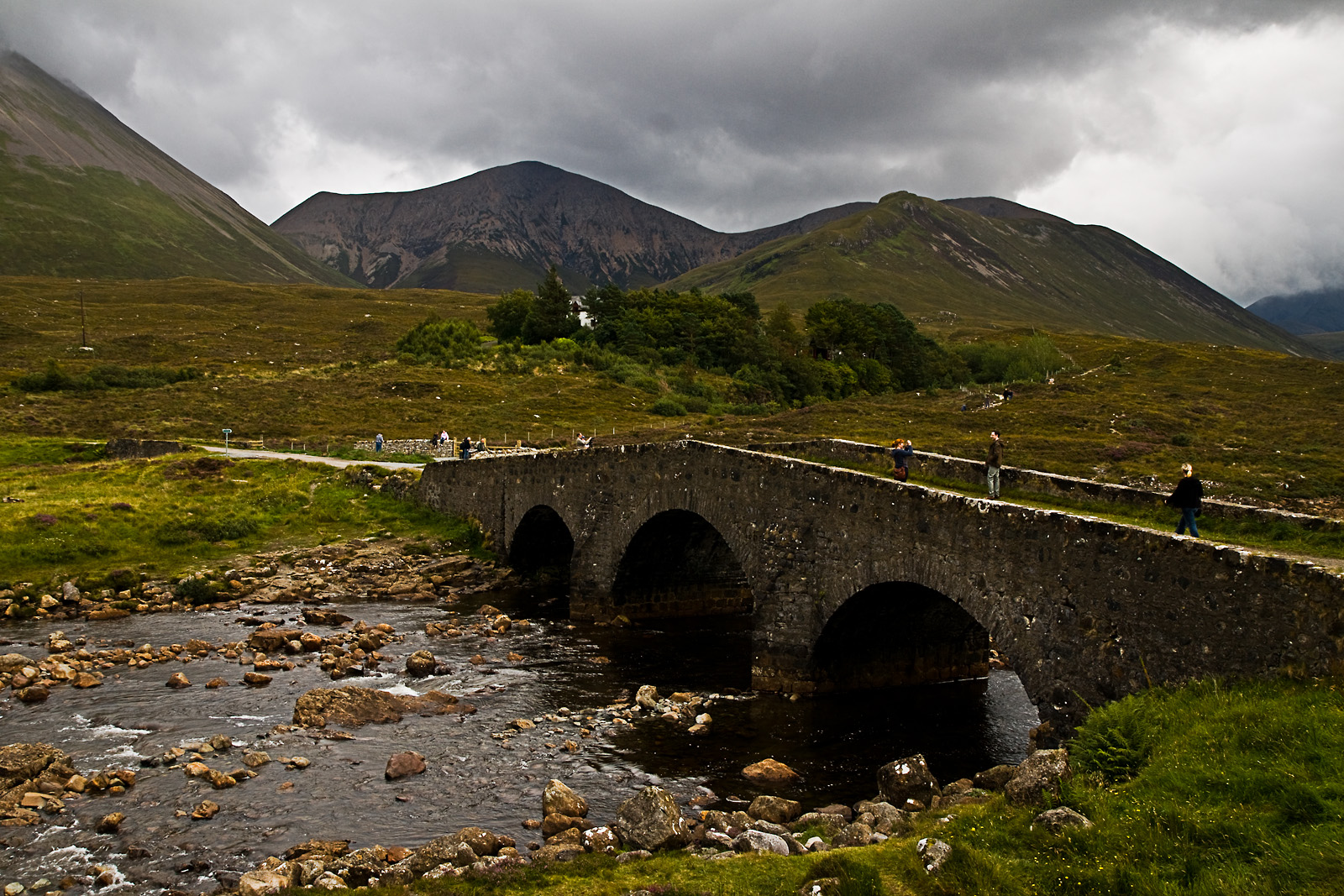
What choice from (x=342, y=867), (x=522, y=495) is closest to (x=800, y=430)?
(x=522, y=495)

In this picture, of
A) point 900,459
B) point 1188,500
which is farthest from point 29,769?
point 1188,500

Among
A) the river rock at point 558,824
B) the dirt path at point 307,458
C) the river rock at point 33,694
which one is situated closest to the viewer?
the river rock at point 558,824

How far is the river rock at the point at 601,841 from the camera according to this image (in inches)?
527

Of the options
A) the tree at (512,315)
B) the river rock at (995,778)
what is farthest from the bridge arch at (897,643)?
the tree at (512,315)

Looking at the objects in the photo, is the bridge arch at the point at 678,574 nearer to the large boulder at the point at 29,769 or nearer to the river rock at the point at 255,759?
the river rock at the point at 255,759

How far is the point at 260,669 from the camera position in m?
24.0

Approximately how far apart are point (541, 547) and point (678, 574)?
931 cm

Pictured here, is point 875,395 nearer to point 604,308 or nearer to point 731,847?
point 604,308

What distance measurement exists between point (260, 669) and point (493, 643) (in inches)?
254

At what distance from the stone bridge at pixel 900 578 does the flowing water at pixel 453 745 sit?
1483mm

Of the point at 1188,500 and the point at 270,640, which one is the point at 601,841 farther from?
the point at 270,640

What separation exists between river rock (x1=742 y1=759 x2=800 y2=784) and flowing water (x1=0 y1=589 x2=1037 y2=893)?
230 millimetres

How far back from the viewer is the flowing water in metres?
14.6

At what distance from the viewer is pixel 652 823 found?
44.6 ft
